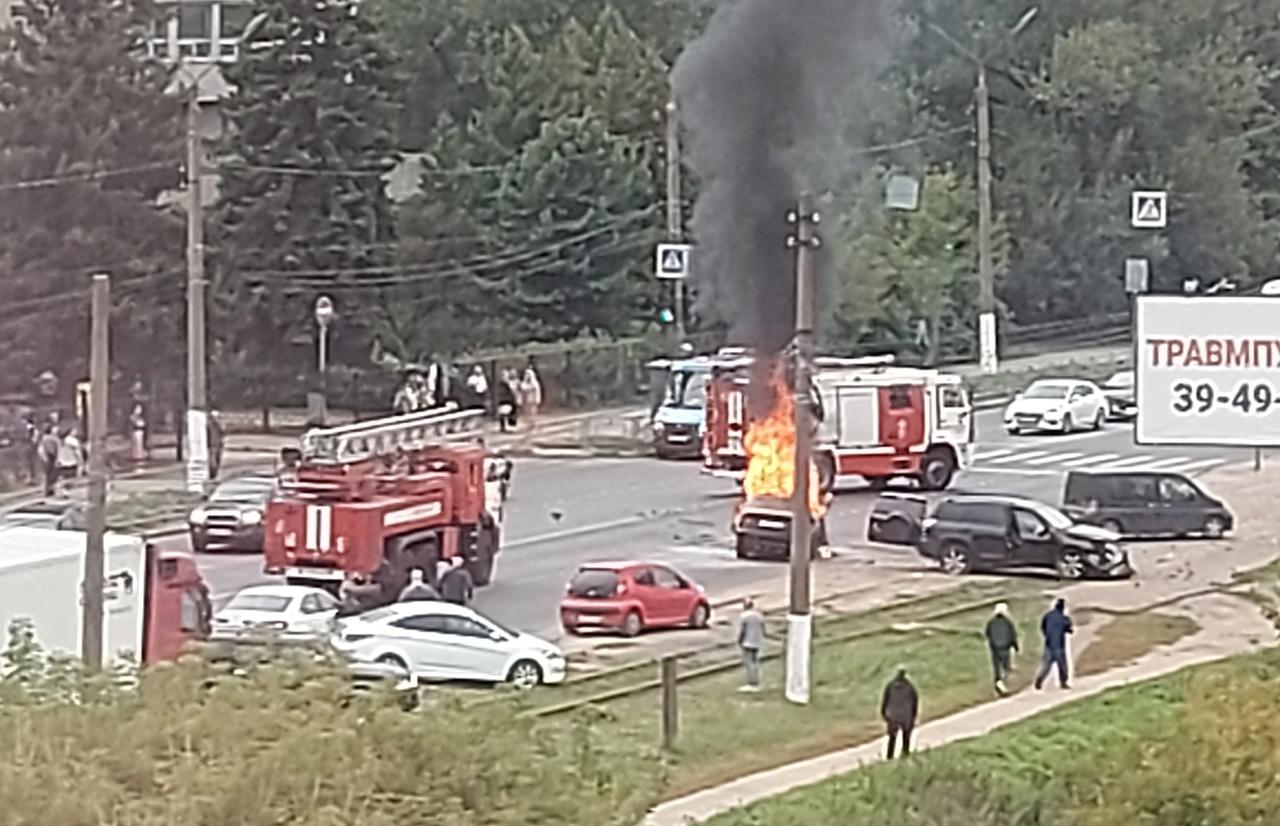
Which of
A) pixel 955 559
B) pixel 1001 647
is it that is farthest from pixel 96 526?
pixel 955 559

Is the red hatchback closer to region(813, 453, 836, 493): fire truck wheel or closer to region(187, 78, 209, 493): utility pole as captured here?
region(813, 453, 836, 493): fire truck wheel

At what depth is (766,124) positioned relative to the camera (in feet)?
133

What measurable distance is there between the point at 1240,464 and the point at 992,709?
69.7ft

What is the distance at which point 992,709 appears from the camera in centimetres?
2819

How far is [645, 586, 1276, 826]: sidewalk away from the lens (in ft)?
77.4

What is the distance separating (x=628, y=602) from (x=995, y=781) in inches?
382

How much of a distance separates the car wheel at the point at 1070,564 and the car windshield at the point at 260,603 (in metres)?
11.3

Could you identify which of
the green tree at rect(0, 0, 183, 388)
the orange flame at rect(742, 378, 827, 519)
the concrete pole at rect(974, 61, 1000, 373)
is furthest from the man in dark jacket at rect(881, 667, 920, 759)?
the concrete pole at rect(974, 61, 1000, 373)

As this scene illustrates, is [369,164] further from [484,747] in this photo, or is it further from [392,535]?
[484,747]

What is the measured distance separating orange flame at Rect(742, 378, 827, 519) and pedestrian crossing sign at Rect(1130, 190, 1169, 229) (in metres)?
27.3

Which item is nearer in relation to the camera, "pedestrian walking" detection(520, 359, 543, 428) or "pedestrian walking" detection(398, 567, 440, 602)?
"pedestrian walking" detection(398, 567, 440, 602)

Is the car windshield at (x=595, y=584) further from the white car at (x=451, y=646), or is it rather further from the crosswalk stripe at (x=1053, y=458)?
the crosswalk stripe at (x=1053, y=458)

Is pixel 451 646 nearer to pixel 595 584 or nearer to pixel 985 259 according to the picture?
pixel 595 584

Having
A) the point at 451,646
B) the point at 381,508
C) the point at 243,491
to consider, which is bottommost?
the point at 451,646
